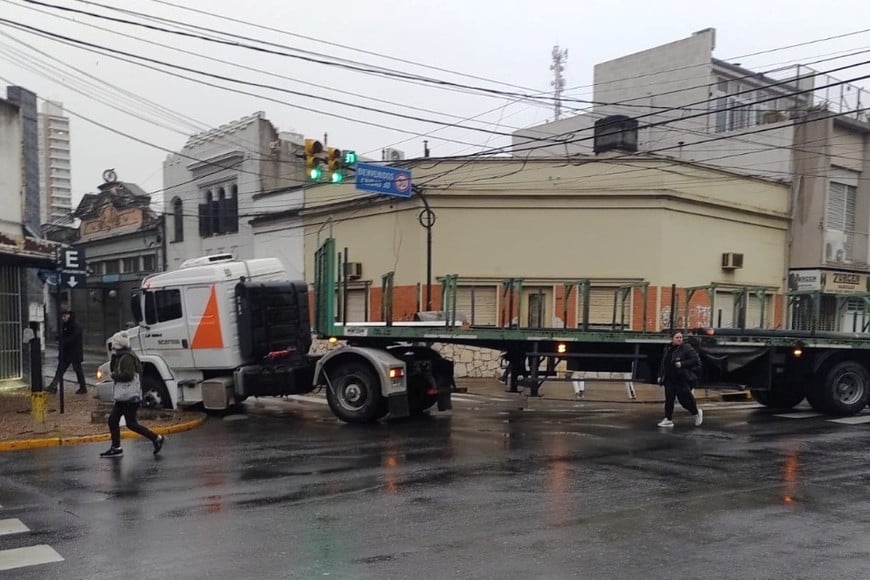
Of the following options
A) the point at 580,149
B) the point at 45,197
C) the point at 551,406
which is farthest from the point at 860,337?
the point at 45,197

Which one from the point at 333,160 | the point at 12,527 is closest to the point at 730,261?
the point at 333,160

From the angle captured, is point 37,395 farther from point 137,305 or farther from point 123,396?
point 137,305

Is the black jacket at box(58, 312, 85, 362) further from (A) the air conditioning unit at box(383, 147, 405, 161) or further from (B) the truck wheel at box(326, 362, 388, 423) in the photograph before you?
(A) the air conditioning unit at box(383, 147, 405, 161)

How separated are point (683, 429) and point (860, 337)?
4141mm

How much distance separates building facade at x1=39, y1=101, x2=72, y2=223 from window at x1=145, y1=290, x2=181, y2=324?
2065 inches

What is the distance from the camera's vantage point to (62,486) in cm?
782

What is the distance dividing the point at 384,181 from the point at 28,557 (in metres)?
14.0

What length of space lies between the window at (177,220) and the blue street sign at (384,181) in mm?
16174

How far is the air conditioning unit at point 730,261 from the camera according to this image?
71.6 feet

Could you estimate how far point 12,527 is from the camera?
→ 6238mm

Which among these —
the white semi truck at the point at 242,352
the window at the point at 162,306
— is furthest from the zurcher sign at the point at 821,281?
the window at the point at 162,306

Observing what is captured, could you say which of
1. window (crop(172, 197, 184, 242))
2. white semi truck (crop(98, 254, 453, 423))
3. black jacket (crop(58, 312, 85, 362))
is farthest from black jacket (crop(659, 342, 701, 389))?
window (crop(172, 197, 184, 242))

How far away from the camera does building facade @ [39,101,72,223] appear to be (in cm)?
6250

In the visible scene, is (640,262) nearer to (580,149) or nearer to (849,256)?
(849,256)
